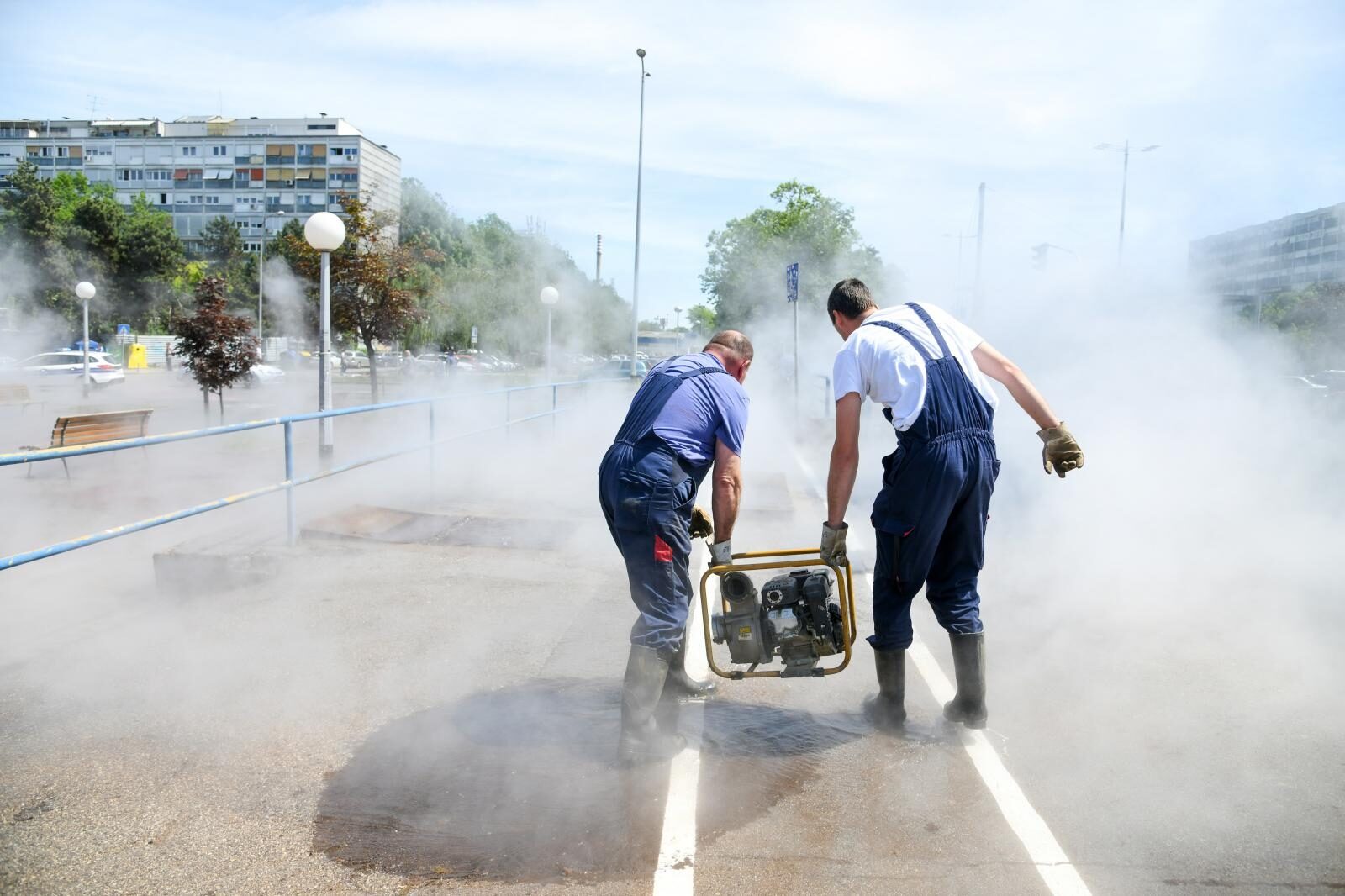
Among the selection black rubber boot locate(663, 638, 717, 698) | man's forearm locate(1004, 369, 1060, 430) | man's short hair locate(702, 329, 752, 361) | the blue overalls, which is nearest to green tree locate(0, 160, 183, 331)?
black rubber boot locate(663, 638, 717, 698)

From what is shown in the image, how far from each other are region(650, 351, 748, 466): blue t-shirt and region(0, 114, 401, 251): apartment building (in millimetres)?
A: 105995

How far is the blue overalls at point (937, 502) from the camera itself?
3.55m

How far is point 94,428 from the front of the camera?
1112cm

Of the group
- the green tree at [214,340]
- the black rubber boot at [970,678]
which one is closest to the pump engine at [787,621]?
the black rubber boot at [970,678]

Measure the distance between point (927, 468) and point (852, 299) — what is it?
821 mm

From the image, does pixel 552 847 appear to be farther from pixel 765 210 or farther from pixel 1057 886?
pixel 765 210

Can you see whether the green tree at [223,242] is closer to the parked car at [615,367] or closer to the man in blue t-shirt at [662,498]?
the parked car at [615,367]

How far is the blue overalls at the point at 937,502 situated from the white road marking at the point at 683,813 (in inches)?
31.7

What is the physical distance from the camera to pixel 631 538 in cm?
355

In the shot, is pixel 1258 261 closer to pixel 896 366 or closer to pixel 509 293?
pixel 896 366

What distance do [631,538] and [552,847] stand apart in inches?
42.9

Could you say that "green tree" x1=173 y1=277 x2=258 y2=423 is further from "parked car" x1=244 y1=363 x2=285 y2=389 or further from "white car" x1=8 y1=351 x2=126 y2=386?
"parked car" x1=244 y1=363 x2=285 y2=389

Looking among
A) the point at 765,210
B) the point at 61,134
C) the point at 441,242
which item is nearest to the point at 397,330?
the point at 441,242

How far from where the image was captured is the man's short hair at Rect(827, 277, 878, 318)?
398cm
